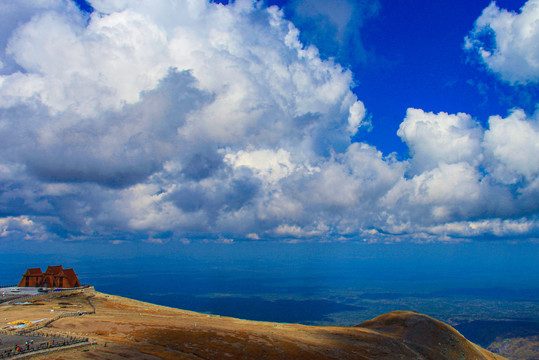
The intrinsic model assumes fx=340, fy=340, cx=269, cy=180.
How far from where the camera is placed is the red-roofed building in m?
132

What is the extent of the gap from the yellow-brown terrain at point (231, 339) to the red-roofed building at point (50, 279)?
84.5 feet

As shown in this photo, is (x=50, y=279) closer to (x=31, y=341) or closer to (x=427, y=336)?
(x=31, y=341)

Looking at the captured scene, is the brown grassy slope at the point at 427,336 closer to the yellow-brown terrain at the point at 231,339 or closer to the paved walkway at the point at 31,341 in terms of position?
the yellow-brown terrain at the point at 231,339

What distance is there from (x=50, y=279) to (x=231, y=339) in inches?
3841

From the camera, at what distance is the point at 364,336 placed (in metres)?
89.2

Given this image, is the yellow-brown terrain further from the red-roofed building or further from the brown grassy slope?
the red-roofed building

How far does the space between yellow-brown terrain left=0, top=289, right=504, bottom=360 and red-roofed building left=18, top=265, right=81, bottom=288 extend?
2576 centimetres

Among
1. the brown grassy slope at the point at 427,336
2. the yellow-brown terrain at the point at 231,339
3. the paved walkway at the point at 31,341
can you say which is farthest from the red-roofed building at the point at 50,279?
the brown grassy slope at the point at 427,336

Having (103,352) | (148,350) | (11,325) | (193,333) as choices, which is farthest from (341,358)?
(11,325)

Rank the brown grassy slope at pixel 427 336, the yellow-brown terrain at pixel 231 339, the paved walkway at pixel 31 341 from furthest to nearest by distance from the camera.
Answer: the brown grassy slope at pixel 427 336, the yellow-brown terrain at pixel 231 339, the paved walkway at pixel 31 341

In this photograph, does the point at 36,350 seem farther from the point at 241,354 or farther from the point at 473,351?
the point at 473,351

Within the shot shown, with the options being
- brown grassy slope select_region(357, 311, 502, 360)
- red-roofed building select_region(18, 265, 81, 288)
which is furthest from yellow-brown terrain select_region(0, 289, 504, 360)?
red-roofed building select_region(18, 265, 81, 288)

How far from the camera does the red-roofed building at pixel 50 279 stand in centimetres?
13225

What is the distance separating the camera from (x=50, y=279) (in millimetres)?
132375
